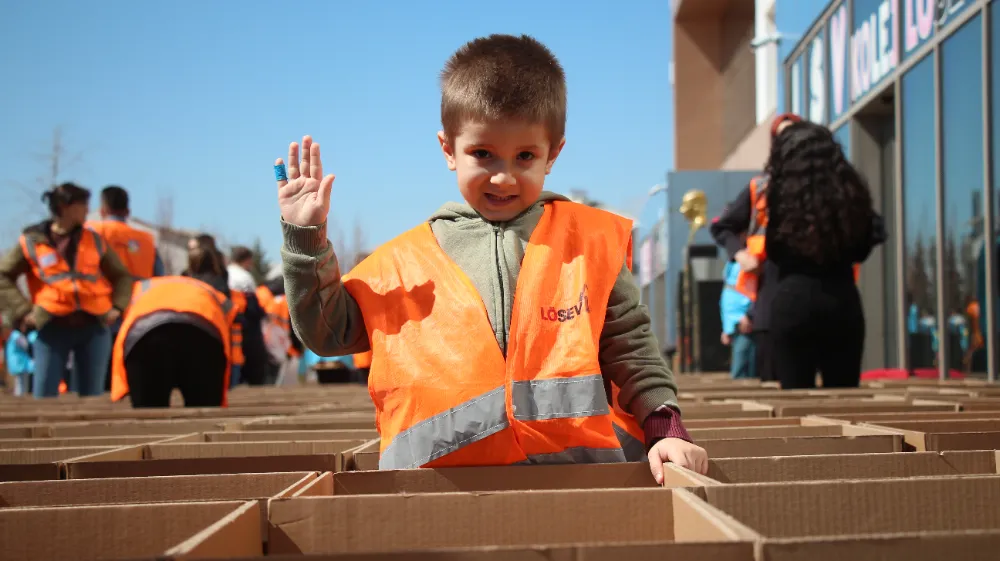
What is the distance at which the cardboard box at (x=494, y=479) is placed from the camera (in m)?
2.02

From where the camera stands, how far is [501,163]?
242cm

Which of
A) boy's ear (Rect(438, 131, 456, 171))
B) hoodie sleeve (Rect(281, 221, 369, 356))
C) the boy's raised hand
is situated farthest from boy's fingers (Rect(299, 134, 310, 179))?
boy's ear (Rect(438, 131, 456, 171))

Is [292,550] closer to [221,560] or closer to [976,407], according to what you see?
[221,560]

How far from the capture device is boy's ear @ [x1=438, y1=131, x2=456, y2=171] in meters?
2.58

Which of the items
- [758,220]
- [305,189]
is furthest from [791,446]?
[758,220]

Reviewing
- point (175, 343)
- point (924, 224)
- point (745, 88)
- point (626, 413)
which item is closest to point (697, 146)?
point (745, 88)

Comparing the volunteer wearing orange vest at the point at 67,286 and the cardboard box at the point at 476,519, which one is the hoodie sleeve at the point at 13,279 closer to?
the volunteer wearing orange vest at the point at 67,286

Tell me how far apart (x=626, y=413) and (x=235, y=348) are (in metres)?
10.4

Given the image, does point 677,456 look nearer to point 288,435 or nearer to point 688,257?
point 288,435

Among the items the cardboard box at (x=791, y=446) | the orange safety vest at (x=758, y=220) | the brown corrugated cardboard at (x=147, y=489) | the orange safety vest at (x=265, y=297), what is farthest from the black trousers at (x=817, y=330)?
the orange safety vest at (x=265, y=297)

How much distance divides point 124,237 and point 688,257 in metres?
9.48

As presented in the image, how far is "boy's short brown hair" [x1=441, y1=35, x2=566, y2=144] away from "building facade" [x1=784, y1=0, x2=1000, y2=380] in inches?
266

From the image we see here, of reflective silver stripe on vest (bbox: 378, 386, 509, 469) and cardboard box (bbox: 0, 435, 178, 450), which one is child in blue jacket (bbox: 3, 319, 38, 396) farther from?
reflective silver stripe on vest (bbox: 378, 386, 509, 469)

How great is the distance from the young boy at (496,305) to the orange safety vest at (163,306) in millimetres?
3573
